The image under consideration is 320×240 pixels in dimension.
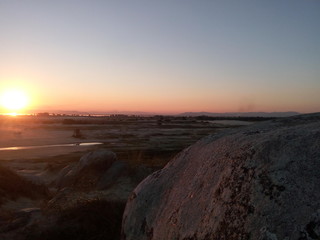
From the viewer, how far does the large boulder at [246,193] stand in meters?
2.29

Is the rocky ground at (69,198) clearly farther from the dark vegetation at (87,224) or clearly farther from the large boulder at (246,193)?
the large boulder at (246,193)

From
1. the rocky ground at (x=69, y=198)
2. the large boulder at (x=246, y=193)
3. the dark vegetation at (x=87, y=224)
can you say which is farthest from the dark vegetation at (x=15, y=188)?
the large boulder at (x=246, y=193)

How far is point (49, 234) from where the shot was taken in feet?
20.3

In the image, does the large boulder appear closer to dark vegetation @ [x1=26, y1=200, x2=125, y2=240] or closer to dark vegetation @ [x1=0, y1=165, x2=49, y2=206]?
dark vegetation @ [x1=26, y1=200, x2=125, y2=240]

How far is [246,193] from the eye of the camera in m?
2.67

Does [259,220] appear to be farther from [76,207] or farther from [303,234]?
[76,207]

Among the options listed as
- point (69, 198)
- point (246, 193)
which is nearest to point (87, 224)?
point (69, 198)

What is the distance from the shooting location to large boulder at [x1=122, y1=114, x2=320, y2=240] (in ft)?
7.51

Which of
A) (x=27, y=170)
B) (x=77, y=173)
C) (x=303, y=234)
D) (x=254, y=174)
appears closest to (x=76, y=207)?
(x=254, y=174)

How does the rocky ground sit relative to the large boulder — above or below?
below

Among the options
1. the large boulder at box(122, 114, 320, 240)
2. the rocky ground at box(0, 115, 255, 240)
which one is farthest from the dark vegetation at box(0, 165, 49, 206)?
the large boulder at box(122, 114, 320, 240)

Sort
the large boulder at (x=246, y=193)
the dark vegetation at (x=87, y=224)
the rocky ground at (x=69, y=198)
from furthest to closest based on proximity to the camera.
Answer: the rocky ground at (x=69, y=198) → the dark vegetation at (x=87, y=224) → the large boulder at (x=246, y=193)

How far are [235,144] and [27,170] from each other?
689 inches

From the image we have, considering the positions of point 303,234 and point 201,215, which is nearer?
point 303,234
